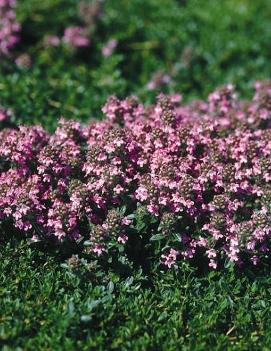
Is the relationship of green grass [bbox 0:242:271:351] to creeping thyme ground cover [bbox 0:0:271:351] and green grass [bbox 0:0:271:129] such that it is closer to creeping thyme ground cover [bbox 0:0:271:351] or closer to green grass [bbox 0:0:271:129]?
creeping thyme ground cover [bbox 0:0:271:351]

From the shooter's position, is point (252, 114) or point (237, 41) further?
point (237, 41)

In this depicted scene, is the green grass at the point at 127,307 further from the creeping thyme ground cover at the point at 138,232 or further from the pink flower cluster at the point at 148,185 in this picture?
the pink flower cluster at the point at 148,185

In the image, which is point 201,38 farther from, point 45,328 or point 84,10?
point 45,328

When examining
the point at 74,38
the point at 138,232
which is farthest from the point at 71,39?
the point at 138,232

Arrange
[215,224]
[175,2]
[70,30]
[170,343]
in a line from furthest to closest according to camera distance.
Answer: [175,2] < [70,30] < [215,224] < [170,343]

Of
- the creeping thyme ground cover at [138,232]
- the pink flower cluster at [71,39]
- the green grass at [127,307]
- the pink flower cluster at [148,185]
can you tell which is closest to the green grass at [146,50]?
the pink flower cluster at [71,39]

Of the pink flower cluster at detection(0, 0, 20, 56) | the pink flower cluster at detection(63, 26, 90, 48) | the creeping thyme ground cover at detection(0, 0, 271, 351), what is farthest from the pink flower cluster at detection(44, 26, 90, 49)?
the creeping thyme ground cover at detection(0, 0, 271, 351)

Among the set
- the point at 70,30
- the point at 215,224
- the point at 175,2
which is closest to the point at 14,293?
the point at 215,224
